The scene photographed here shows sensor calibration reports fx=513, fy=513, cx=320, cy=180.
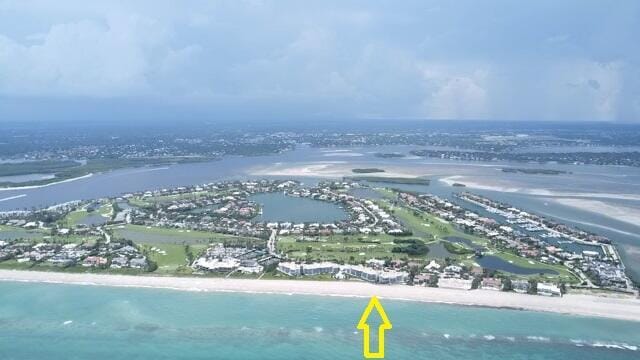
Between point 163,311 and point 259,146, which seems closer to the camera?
point 163,311

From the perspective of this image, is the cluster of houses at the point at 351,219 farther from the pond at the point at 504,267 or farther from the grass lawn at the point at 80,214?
the grass lawn at the point at 80,214

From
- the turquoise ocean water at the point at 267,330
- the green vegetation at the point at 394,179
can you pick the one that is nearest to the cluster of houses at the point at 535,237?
the turquoise ocean water at the point at 267,330

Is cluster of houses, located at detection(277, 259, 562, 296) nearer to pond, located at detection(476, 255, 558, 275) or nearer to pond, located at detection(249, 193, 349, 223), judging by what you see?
pond, located at detection(476, 255, 558, 275)

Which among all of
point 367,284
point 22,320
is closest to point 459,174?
point 367,284

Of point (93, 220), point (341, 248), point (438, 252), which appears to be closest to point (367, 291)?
point (341, 248)

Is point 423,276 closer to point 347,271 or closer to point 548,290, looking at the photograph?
point 347,271

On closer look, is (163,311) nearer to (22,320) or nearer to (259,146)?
(22,320)
